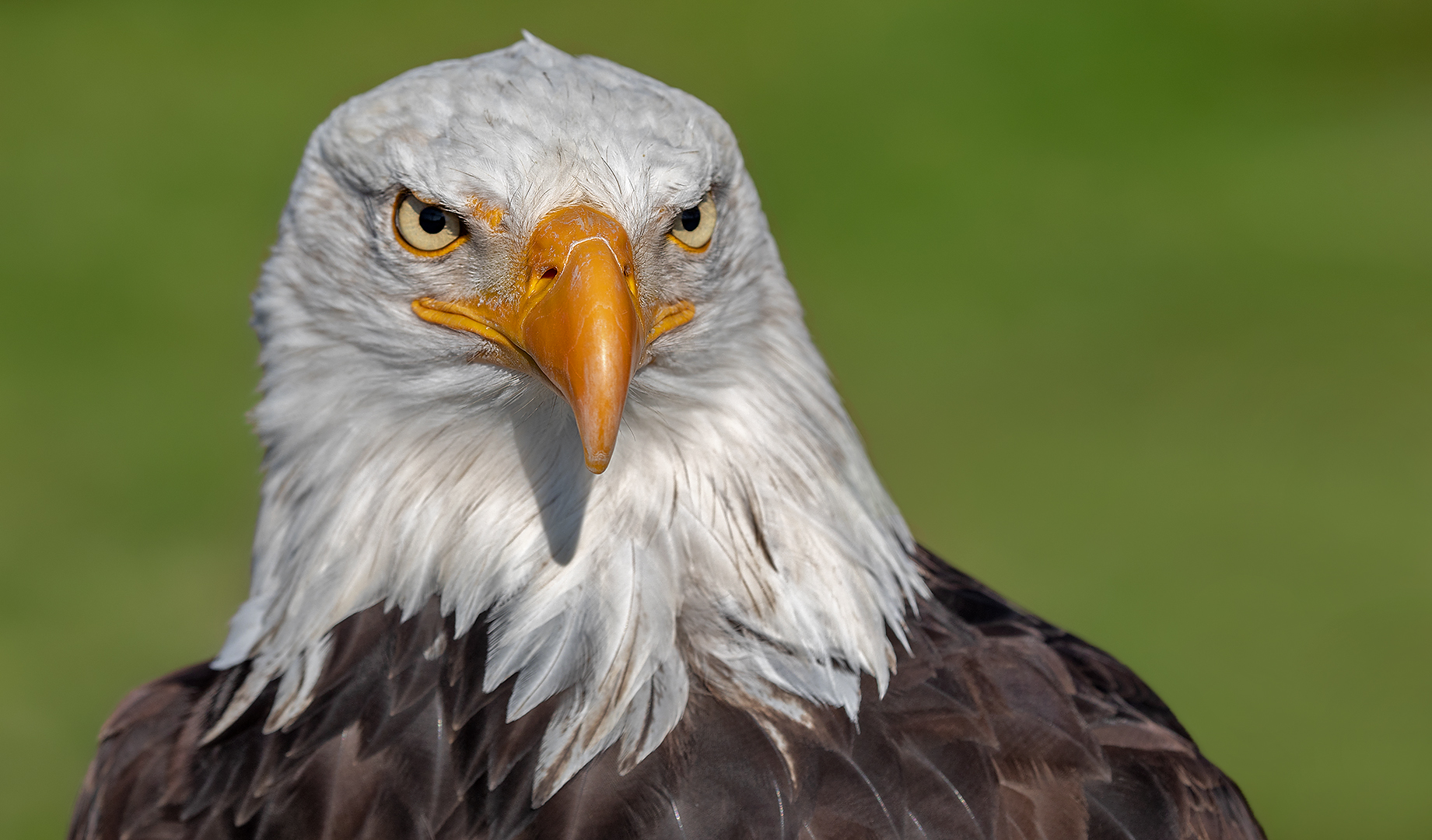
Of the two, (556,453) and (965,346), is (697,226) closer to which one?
(556,453)

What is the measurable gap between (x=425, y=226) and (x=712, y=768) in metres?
0.84

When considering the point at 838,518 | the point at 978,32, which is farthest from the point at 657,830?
the point at 978,32

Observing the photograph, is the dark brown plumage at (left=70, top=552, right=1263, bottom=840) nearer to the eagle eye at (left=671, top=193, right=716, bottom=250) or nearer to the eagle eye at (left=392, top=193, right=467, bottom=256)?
the eagle eye at (left=392, top=193, right=467, bottom=256)

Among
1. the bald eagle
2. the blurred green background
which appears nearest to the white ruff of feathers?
the bald eagle

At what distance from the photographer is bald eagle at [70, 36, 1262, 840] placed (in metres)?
1.74

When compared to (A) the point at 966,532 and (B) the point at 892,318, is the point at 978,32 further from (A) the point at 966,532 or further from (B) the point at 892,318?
(A) the point at 966,532

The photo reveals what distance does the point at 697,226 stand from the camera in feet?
6.07

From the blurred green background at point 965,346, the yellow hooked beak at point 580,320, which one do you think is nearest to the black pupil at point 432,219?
the yellow hooked beak at point 580,320

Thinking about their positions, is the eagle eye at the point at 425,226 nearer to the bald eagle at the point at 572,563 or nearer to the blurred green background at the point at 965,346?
the bald eagle at the point at 572,563

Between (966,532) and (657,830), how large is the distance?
4776 mm

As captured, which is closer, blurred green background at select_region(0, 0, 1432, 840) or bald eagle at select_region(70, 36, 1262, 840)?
bald eagle at select_region(70, 36, 1262, 840)

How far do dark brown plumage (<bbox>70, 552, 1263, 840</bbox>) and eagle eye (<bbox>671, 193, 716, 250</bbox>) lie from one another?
63 cm

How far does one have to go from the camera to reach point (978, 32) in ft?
29.8

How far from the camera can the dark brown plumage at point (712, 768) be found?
1.75 metres
